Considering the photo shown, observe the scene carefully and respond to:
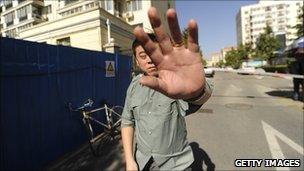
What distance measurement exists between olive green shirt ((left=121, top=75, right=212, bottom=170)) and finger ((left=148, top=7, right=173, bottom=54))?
1.98 ft

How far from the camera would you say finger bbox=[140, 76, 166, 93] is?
1.70 m

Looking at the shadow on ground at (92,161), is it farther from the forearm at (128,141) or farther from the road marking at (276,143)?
the forearm at (128,141)

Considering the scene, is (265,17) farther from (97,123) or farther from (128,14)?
(97,123)

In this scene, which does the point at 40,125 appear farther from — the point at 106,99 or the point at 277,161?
the point at 277,161

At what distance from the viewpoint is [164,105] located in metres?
2.31

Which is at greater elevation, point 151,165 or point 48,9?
point 48,9

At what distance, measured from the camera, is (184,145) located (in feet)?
7.85

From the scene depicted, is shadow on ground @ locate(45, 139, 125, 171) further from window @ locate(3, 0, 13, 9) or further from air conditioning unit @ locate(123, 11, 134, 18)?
window @ locate(3, 0, 13, 9)

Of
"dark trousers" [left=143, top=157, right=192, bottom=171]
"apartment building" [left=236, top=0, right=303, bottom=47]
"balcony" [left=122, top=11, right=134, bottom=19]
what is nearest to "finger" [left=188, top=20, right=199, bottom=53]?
"dark trousers" [left=143, top=157, right=192, bottom=171]

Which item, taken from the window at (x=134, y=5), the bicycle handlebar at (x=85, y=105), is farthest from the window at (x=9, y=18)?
the bicycle handlebar at (x=85, y=105)

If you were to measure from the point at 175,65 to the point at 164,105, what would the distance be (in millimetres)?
532

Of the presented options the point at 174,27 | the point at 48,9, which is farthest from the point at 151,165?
the point at 48,9

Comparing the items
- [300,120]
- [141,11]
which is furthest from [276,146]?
[141,11]

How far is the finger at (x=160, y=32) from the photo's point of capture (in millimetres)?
1577
